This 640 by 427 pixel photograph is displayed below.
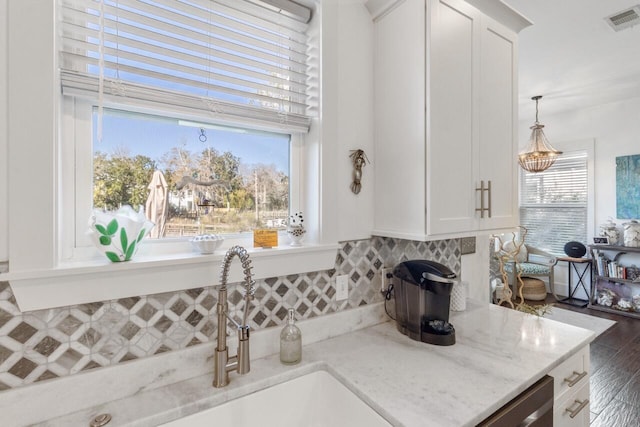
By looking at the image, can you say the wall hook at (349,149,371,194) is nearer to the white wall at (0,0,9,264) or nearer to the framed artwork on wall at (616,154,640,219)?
the white wall at (0,0,9,264)

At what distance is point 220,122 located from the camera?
1253 millimetres

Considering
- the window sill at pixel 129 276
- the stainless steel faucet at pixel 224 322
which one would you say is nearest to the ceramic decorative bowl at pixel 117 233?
the window sill at pixel 129 276

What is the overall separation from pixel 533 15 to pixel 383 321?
256 cm

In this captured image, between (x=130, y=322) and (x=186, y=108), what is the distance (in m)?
0.74

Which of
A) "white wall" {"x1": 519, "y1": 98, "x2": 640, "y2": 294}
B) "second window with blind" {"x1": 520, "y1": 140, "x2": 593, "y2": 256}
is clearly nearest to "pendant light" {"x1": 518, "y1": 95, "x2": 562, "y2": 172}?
"white wall" {"x1": 519, "y1": 98, "x2": 640, "y2": 294}

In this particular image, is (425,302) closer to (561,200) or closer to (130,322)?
(130,322)

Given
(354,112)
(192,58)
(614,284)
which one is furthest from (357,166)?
(614,284)

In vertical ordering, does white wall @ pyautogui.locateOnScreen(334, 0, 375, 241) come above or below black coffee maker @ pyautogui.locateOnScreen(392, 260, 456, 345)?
above

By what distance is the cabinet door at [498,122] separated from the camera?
1507 millimetres

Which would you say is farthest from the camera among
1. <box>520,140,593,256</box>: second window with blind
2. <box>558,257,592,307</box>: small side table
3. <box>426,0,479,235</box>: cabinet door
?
<box>520,140,593,256</box>: second window with blind

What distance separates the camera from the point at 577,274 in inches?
182

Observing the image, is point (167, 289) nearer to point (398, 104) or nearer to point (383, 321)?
point (383, 321)

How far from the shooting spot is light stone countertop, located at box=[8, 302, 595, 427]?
2.88ft

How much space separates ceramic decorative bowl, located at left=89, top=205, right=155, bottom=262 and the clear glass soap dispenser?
57cm
